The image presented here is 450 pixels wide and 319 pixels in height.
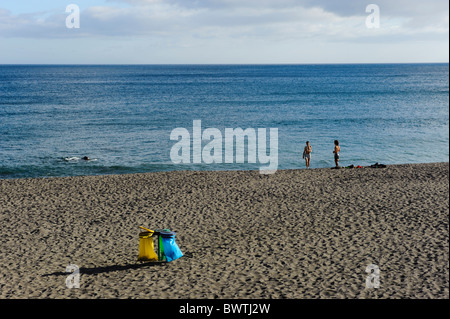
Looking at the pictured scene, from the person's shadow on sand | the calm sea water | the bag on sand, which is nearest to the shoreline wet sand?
the person's shadow on sand

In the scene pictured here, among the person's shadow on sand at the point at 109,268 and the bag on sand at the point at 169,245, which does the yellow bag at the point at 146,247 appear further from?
the bag on sand at the point at 169,245

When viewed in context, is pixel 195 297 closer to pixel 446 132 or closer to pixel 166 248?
pixel 166 248

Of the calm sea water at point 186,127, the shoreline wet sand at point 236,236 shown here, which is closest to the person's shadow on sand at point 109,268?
the shoreline wet sand at point 236,236

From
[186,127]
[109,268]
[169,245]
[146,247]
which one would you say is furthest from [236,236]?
[186,127]

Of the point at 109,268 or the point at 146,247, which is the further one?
the point at 146,247

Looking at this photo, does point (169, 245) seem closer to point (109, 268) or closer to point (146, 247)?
point (146, 247)

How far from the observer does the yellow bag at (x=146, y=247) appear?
1014 centimetres

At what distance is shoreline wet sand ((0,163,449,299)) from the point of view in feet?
28.9

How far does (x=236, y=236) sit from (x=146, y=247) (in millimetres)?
2825

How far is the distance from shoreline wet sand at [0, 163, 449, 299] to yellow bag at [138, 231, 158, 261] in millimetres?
256

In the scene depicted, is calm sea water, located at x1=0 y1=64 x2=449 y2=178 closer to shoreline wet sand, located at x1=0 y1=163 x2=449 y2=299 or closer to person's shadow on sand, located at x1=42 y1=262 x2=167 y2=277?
shoreline wet sand, located at x1=0 y1=163 x2=449 y2=299

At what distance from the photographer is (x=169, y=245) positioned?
10.1m
